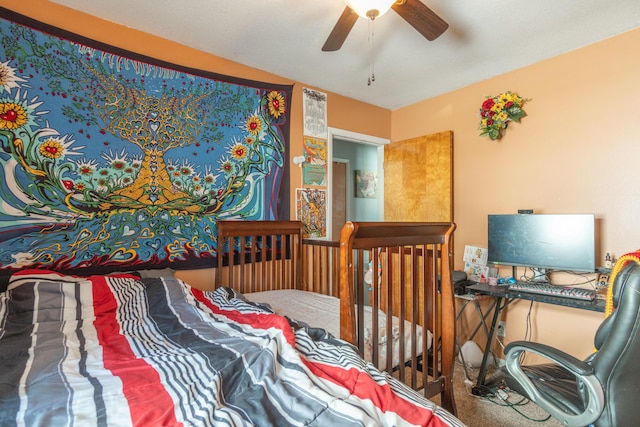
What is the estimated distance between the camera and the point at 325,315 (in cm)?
190

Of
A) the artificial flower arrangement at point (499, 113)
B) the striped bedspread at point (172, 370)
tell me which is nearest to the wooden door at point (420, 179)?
the artificial flower arrangement at point (499, 113)

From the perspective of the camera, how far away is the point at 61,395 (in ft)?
2.68

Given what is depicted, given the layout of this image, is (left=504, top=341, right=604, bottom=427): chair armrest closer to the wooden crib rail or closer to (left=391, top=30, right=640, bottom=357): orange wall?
the wooden crib rail

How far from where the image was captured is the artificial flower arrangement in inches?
102

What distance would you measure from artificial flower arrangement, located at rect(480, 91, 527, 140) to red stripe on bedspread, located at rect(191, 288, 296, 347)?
2.52 metres

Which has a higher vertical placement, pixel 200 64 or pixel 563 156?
pixel 200 64

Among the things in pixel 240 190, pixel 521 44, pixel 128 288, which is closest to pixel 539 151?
pixel 521 44

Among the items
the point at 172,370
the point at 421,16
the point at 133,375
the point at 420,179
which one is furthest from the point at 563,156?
the point at 133,375

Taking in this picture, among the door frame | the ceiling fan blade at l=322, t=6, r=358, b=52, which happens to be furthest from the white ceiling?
the door frame

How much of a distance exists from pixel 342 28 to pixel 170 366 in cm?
181

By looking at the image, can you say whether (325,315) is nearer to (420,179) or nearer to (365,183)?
(420,179)

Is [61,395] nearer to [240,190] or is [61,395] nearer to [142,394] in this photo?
[142,394]

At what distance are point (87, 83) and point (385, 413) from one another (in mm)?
2362

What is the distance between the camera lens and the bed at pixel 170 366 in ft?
2.50
